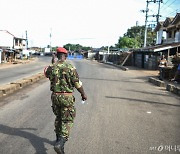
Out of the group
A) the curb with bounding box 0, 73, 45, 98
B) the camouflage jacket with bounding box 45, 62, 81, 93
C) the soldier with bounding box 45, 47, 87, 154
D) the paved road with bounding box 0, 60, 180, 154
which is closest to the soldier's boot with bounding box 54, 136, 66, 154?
the soldier with bounding box 45, 47, 87, 154

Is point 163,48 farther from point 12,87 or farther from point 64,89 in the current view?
point 64,89

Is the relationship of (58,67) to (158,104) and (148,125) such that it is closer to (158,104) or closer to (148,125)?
(148,125)

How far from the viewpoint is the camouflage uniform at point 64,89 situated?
4285 millimetres

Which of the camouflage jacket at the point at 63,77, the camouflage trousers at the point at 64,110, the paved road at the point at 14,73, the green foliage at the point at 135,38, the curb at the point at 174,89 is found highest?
the green foliage at the point at 135,38

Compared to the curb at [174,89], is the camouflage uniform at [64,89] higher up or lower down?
higher up

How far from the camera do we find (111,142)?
5.05 metres

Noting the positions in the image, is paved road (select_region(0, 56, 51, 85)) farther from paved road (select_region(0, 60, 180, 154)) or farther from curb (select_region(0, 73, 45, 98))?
paved road (select_region(0, 60, 180, 154))

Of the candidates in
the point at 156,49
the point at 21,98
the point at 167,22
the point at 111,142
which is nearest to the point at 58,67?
the point at 111,142

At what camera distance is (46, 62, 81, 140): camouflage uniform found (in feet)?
14.1

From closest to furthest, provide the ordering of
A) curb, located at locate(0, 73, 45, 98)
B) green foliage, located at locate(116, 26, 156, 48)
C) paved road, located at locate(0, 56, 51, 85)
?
curb, located at locate(0, 73, 45, 98) < paved road, located at locate(0, 56, 51, 85) < green foliage, located at locate(116, 26, 156, 48)

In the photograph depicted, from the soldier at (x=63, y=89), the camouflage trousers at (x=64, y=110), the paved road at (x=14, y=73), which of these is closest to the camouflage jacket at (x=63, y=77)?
the soldier at (x=63, y=89)

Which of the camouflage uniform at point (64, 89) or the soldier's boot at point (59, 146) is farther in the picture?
the camouflage uniform at point (64, 89)

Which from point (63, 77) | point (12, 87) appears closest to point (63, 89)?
point (63, 77)

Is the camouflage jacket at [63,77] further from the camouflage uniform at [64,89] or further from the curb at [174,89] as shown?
the curb at [174,89]
